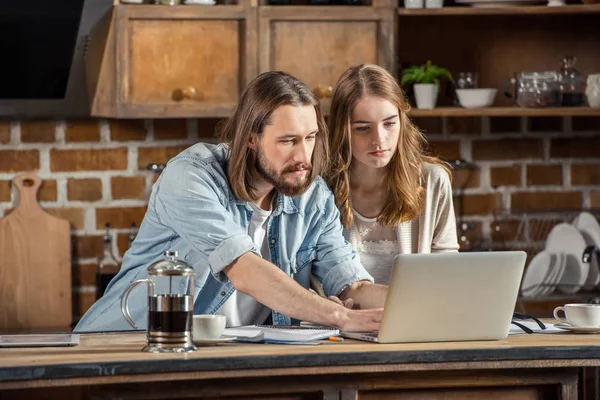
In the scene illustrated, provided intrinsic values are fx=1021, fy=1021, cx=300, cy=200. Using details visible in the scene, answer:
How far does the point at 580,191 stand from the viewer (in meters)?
3.80

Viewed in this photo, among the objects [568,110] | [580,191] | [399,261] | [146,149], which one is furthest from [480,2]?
[399,261]

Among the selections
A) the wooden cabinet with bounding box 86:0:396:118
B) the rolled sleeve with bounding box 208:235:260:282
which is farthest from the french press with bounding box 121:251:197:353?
the wooden cabinet with bounding box 86:0:396:118

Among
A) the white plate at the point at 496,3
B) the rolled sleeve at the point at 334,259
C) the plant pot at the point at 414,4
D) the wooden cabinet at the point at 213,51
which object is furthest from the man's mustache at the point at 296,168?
A: the white plate at the point at 496,3

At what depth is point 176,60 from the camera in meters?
3.29

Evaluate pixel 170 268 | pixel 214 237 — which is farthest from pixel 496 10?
pixel 170 268

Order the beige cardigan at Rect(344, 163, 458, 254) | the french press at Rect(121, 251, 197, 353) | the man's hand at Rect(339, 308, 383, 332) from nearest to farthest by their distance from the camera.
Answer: the french press at Rect(121, 251, 197, 353)
the man's hand at Rect(339, 308, 383, 332)
the beige cardigan at Rect(344, 163, 458, 254)

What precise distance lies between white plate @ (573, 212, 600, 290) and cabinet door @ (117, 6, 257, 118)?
1310 millimetres

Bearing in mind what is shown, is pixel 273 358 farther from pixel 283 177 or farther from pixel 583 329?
pixel 583 329

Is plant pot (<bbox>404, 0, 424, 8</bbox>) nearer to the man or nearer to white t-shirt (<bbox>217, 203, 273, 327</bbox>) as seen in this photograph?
the man

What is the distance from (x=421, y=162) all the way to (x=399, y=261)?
3.15ft

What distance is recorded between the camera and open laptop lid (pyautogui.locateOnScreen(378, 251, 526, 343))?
6.22 ft

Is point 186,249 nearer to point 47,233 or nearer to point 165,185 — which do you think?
point 165,185

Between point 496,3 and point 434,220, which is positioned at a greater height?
point 496,3

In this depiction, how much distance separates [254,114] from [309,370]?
0.78 m
